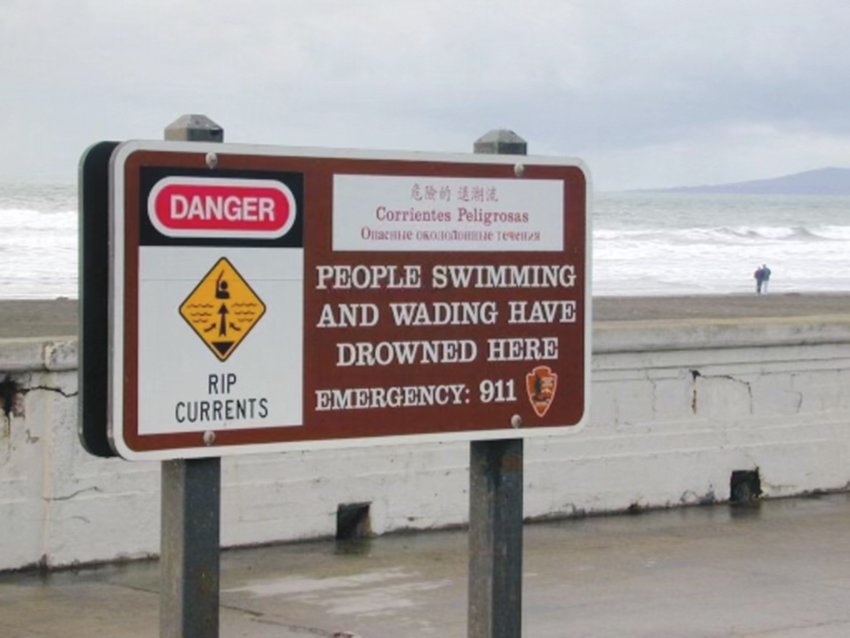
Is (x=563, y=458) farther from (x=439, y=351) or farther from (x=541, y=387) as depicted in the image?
(x=439, y=351)

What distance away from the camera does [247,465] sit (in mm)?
9445

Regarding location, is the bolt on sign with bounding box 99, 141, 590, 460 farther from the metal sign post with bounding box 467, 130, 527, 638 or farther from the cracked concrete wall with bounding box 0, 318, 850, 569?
the cracked concrete wall with bounding box 0, 318, 850, 569

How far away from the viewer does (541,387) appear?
5.40 metres

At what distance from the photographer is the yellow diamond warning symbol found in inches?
185

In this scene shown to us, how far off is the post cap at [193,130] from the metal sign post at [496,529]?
101 cm

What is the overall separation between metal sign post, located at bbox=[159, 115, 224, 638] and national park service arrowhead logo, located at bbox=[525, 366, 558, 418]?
1.10 m

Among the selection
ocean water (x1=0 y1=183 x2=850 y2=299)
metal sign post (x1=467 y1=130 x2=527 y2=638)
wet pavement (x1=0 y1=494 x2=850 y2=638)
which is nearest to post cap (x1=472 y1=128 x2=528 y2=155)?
metal sign post (x1=467 y1=130 x2=527 y2=638)

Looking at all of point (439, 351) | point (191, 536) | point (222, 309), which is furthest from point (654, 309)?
point (191, 536)

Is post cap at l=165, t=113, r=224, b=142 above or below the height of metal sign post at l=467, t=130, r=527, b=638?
above

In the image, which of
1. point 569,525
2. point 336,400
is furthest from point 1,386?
point 336,400

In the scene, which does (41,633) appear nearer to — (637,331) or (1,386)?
(1,386)

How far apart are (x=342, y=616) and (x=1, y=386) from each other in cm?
225

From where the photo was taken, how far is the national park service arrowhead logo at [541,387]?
17.6ft

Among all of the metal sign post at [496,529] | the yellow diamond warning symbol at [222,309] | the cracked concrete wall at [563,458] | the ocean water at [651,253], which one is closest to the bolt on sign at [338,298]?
the yellow diamond warning symbol at [222,309]
